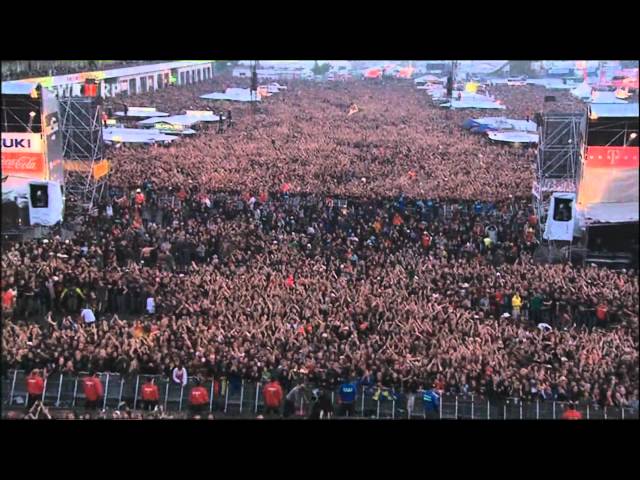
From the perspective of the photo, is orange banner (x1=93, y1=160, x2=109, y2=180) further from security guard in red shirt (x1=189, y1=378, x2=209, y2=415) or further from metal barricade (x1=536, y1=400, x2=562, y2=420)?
metal barricade (x1=536, y1=400, x2=562, y2=420)

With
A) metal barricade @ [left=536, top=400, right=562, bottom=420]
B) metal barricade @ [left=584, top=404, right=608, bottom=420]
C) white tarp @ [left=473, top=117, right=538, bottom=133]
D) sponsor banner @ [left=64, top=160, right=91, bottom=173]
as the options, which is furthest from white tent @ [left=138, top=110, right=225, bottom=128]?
metal barricade @ [left=584, top=404, right=608, bottom=420]

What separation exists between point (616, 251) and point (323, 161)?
2.78 metres

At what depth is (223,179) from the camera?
8.34 metres

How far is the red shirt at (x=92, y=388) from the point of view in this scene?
7312 millimetres

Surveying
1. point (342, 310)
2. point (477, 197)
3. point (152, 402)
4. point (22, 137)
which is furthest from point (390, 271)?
point (22, 137)

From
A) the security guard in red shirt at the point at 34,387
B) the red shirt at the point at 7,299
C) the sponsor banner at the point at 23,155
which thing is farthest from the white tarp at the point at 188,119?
the security guard in red shirt at the point at 34,387

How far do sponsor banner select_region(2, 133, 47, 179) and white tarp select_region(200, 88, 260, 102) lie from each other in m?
1.56

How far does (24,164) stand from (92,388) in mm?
2060

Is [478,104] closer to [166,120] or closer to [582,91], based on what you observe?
[582,91]

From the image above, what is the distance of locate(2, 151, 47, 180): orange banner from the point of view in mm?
7625

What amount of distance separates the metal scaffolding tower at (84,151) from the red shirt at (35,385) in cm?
166

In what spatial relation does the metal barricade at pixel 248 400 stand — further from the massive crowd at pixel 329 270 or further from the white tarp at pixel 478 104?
the white tarp at pixel 478 104

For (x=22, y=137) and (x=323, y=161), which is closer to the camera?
(x=22, y=137)
